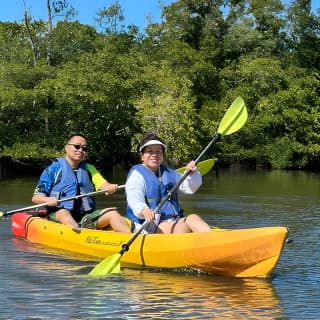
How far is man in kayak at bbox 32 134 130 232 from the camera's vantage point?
7.25 m

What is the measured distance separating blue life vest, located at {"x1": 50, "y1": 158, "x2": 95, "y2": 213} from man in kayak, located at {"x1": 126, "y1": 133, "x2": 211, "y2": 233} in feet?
4.70

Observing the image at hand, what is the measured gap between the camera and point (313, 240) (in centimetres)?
802

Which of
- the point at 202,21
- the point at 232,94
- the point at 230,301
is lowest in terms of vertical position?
the point at 230,301

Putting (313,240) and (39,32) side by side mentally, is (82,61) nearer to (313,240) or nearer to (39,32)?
(39,32)

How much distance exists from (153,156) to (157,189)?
0.32 m

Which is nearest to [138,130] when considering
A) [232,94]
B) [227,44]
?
[232,94]

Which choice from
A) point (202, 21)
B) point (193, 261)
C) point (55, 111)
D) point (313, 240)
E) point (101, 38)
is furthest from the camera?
point (202, 21)

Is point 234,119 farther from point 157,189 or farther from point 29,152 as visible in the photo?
point 29,152

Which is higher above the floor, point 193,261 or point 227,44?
point 227,44

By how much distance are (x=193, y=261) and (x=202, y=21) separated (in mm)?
30707

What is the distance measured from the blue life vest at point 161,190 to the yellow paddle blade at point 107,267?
54 cm

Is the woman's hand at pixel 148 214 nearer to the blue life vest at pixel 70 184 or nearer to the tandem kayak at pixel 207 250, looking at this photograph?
the tandem kayak at pixel 207 250

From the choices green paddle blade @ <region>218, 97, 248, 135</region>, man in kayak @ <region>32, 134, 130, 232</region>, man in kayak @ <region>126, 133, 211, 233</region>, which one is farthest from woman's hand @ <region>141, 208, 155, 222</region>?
green paddle blade @ <region>218, 97, 248, 135</region>

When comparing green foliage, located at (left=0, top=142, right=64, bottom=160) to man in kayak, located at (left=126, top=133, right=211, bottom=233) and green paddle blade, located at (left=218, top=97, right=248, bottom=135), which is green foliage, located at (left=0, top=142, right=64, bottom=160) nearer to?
green paddle blade, located at (left=218, top=97, right=248, bottom=135)
